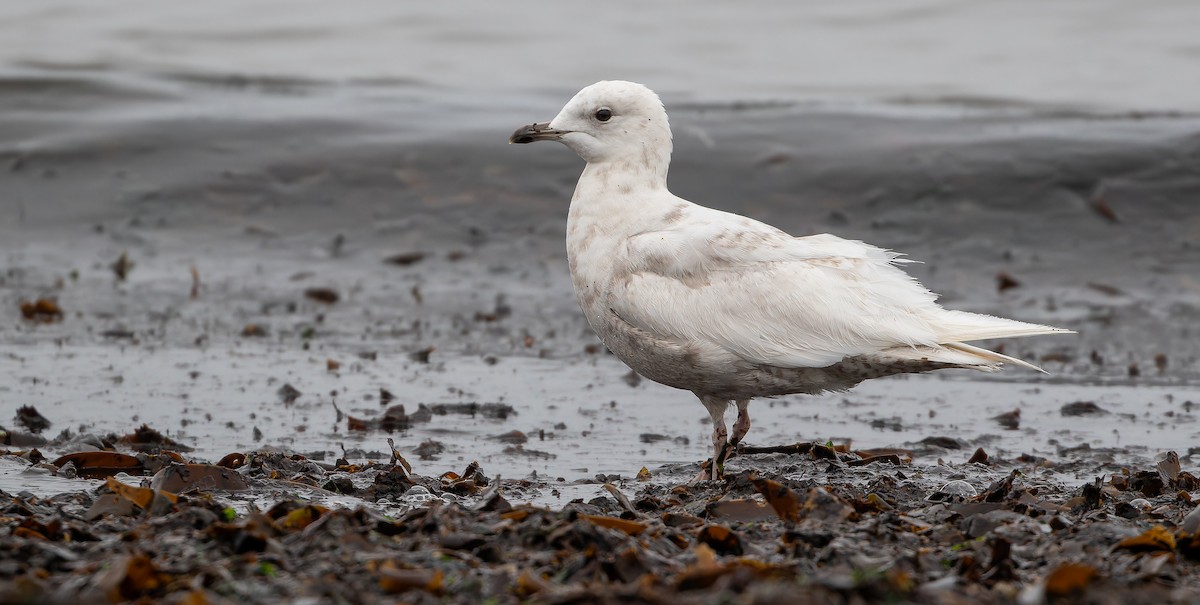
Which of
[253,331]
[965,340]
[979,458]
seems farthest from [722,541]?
[253,331]

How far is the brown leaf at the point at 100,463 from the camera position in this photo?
6336mm

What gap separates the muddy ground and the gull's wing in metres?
0.65

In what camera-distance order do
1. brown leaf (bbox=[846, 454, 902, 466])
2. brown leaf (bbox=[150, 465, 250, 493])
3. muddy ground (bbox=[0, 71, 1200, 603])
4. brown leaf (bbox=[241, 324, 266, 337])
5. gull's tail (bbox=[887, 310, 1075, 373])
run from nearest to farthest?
1. muddy ground (bbox=[0, 71, 1200, 603])
2. brown leaf (bbox=[150, 465, 250, 493])
3. gull's tail (bbox=[887, 310, 1075, 373])
4. brown leaf (bbox=[846, 454, 902, 466])
5. brown leaf (bbox=[241, 324, 266, 337])

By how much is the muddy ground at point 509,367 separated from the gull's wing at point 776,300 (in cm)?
65

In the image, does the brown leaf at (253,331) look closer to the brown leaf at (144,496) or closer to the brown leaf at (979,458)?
the brown leaf at (144,496)

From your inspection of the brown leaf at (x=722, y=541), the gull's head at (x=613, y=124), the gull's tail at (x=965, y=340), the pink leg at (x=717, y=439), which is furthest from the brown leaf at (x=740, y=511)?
the gull's head at (x=613, y=124)

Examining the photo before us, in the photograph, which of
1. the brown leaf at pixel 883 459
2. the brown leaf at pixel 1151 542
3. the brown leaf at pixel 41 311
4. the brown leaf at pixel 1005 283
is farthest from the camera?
the brown leaf at pixel 1005 283

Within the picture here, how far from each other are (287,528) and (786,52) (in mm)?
18965

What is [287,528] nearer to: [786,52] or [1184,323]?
[1184,323]

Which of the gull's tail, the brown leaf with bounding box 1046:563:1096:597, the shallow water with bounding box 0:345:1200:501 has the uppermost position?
the gull's tail

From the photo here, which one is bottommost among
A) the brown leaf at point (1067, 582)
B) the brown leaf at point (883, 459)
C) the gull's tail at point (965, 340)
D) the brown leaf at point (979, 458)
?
the brown leaf at point (979, 458)

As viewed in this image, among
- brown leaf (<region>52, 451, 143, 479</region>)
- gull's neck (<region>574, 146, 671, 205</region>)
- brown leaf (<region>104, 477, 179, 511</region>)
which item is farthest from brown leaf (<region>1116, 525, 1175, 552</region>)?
brown leaf (<region>52, 451, 143, 479</region>)

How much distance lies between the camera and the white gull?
20.9 feet

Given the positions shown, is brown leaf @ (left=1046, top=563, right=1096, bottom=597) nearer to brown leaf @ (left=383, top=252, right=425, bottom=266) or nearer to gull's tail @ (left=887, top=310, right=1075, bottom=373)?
gull's tail @ (left=887, top=310, right=1075, bottom=373)
